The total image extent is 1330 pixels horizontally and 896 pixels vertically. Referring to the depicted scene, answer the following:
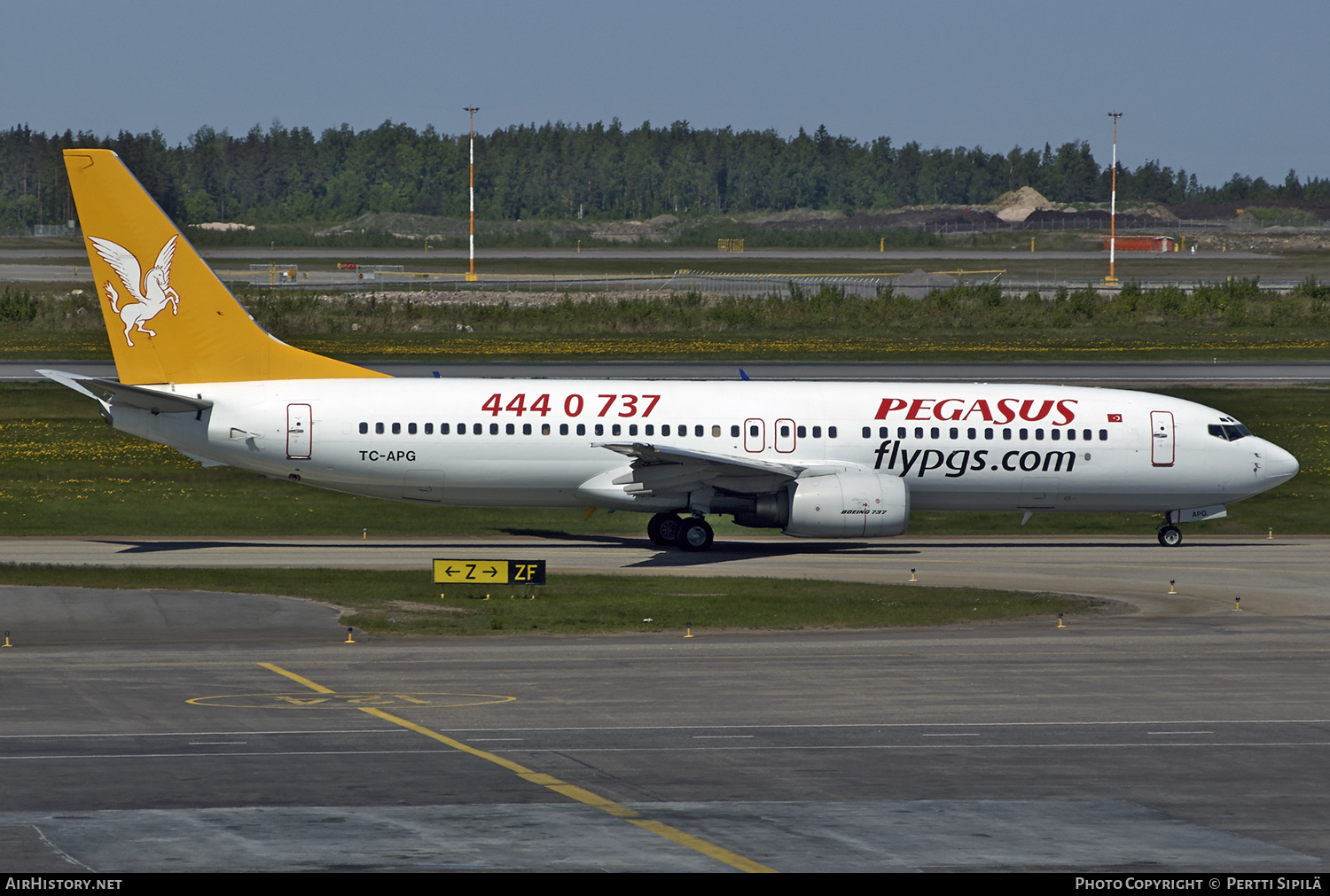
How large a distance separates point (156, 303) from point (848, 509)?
699 inches

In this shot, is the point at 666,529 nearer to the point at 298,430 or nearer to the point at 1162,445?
the point at 298,430

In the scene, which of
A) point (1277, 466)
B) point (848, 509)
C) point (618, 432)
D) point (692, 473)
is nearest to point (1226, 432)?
point (1277, 466)

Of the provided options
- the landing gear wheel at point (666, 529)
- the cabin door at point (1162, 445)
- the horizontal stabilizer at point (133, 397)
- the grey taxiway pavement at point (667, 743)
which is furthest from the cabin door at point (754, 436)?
the horizontal stabilizer at point (133, 397)

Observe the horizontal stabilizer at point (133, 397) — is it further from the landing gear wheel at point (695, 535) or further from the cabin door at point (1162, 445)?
the cabin door at point (1162, 445)

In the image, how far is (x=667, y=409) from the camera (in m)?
37.5

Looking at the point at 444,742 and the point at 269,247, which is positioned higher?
the point at 269,247

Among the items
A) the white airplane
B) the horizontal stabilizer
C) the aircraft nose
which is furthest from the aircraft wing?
the aircraft nose

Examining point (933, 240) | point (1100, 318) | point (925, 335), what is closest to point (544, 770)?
point (925, 335)

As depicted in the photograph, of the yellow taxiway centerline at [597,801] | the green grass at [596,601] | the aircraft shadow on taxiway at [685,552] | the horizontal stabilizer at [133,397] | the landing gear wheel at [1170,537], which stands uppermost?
the horizontal stabilizer at [133,397]

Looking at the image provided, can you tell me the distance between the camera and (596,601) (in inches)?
1175

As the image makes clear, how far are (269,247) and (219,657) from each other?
155 meters

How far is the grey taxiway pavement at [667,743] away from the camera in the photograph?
46.6ft

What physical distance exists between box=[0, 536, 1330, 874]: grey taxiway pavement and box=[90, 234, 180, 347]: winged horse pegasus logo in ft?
30.6

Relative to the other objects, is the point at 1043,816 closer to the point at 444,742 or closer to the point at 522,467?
the point at 444,742
